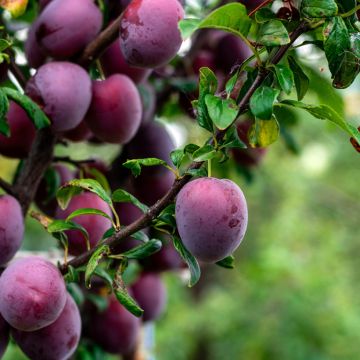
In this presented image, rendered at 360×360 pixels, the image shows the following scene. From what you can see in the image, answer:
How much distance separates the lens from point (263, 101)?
458 millimetres

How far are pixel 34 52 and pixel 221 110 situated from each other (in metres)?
0.30

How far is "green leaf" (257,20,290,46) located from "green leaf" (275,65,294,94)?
2 cm

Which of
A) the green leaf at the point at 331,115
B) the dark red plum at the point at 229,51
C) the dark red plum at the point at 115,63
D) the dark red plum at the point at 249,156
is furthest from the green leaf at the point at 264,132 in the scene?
the dark red plum at the point at 249,156

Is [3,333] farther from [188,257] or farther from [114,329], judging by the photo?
[114,329]

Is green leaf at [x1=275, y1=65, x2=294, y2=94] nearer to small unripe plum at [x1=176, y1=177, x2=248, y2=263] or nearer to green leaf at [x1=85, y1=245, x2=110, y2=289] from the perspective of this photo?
small unripe plum at [x1=176, y1=177, x2=248, y2=263]

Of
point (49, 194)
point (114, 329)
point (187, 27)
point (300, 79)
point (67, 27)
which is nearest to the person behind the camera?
point (187, 27)

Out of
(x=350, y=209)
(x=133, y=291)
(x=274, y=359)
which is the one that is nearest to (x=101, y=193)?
(x=133, y=291)

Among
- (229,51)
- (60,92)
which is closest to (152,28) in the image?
(60,92)

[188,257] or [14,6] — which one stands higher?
[14,6]

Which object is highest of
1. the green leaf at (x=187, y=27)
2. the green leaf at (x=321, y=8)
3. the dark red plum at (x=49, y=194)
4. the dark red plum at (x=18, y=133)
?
the green leaf at (x=187, y=27)

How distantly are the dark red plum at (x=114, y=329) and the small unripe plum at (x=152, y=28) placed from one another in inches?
16.9

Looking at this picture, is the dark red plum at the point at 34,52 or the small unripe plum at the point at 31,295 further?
the dark red plum at the point at 34,52

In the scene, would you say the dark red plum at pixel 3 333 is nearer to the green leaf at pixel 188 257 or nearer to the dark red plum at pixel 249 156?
the green leaf at pixel 188 257

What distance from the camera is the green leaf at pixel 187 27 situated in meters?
0.42
